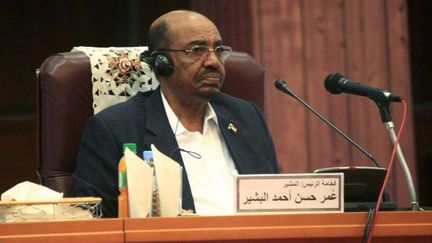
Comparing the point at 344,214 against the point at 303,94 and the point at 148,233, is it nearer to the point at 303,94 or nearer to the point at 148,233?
the point at 148,233

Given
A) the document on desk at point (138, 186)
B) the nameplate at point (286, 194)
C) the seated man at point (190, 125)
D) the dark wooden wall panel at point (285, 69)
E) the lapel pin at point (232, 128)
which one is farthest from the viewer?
the dark wooden wall panel at point (285, 69)

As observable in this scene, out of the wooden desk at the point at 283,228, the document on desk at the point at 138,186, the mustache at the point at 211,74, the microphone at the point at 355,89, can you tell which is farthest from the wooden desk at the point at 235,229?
the mustache at the point at 211,74

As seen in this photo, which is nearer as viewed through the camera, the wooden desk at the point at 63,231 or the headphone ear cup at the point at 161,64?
the wooden desk at the point at 63,231

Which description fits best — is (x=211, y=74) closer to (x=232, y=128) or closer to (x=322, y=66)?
(x=232, y=128)

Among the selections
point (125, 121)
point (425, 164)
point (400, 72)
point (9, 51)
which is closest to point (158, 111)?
point (125, 121)

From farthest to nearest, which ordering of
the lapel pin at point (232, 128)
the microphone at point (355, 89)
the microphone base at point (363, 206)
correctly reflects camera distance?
the lapel pin at point (232, 128) < the microphone at point (355, 89) < the microphone base at point (363, 206)

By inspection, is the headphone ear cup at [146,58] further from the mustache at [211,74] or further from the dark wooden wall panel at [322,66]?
the dark wooden wall panel at [322,66]

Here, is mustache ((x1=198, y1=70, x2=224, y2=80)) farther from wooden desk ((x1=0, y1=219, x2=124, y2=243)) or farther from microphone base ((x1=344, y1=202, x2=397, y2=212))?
wooden desk ((x1=0, y1=219, x2=124, y2=243))

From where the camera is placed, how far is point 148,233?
70.4 inches

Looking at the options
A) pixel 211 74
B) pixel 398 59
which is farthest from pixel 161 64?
pixel 398 59

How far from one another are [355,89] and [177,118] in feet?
2.43

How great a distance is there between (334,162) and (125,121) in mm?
1389

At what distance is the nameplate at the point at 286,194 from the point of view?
194 cm

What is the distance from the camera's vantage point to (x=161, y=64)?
2.95 m
